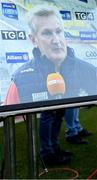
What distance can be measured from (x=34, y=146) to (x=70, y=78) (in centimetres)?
47

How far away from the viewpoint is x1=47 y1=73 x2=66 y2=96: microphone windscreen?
93.4 inches

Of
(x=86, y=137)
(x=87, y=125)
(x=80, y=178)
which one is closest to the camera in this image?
(x=80, y=178)

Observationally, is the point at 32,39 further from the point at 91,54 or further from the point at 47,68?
the point at 91,54

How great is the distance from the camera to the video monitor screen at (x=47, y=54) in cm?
221

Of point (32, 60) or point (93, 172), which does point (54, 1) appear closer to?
point (32, 60)

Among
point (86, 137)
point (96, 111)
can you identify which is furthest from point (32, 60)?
point (96, 111)

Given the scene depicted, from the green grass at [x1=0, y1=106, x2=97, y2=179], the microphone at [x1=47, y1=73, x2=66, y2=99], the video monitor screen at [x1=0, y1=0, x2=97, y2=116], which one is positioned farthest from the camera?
the green grass at [x1=0, y1=106, x2=97, y2=179]

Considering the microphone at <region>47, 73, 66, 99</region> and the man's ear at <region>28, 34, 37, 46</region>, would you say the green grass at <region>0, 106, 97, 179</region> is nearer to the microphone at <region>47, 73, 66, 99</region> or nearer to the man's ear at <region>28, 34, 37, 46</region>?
the microphone at <region>47, 73, 66, 99</region>

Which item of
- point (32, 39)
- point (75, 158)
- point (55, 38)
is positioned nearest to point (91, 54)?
point (55, 38)

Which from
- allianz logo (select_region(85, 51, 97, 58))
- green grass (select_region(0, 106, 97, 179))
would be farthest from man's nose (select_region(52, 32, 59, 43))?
green grass (select_region(0, 106, 97, 179))

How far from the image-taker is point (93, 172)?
12.1ft

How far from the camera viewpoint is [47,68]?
93.3 inches

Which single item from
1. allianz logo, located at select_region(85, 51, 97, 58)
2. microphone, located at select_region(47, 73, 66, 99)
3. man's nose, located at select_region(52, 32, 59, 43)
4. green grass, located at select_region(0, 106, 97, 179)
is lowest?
green grass, located at select_region(0, 106, 97, 179)

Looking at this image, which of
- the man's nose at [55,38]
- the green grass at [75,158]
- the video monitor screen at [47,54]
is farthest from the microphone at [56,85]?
the green grass at [75,158]
